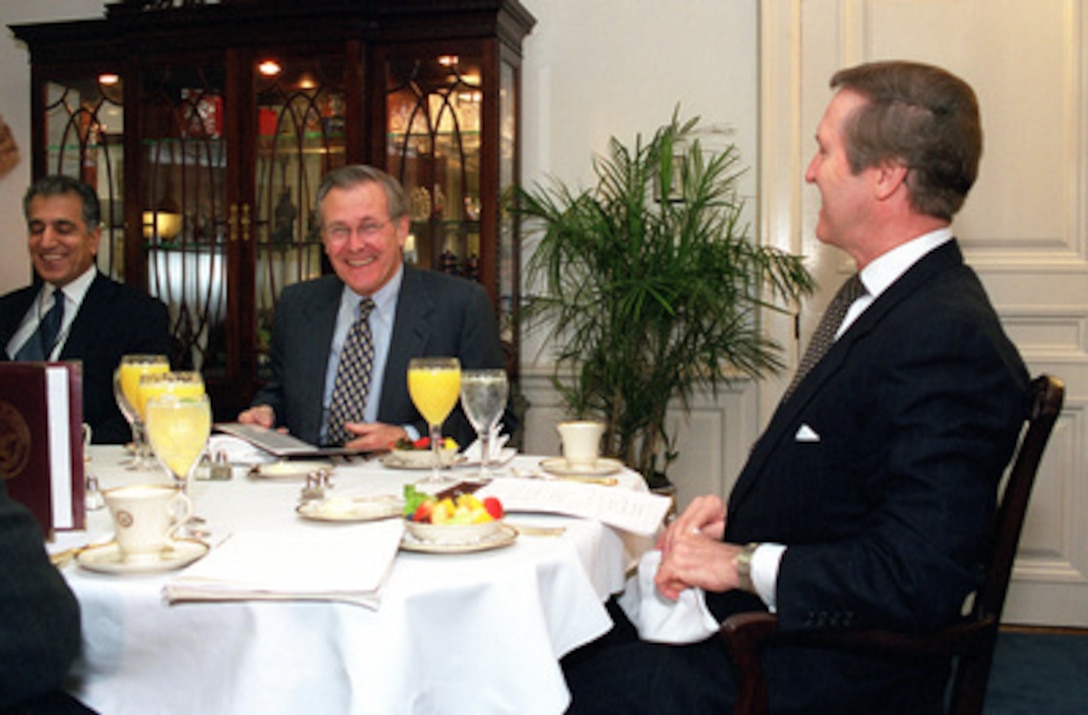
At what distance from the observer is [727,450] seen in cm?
409

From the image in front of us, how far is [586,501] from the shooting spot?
5.57 ft

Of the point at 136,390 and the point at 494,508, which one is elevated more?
the point at 136,390

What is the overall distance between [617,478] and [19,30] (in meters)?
3.59

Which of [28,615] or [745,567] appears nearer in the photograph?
[28,615]

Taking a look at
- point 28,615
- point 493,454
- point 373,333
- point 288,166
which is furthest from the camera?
point 288,166

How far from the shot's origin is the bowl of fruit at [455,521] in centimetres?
138

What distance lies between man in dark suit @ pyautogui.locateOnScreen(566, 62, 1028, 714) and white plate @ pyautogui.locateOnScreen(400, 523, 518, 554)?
272mm

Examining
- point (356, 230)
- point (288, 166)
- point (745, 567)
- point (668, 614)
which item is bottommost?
point (668, 614)

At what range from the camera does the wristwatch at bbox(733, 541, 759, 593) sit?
4.80ft

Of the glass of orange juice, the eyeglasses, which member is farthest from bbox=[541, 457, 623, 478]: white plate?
the eyeglasses

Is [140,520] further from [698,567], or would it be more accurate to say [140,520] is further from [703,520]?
[703,520]

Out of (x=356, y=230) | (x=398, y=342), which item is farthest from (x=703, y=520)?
(x=356, y=230)

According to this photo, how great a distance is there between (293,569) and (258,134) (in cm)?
319

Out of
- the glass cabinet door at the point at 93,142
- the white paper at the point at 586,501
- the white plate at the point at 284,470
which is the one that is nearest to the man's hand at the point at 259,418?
the white plate at the point at 284,470
